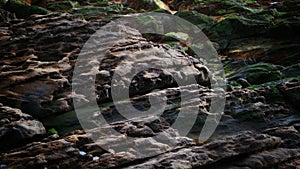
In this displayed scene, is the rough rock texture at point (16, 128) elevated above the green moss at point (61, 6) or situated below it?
below

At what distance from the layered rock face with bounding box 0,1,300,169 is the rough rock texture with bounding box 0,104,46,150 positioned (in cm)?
2

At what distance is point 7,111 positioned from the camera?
30.0ft

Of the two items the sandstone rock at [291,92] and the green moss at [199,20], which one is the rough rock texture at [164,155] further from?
the green moss at [199,20]

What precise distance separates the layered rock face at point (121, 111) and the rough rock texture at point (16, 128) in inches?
0.9

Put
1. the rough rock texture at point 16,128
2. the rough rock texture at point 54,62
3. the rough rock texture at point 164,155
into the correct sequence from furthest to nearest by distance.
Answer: the rough rock texture at point 54,62 < the rough rock texture at point 16,128 < the rough rock texture at point 164,155

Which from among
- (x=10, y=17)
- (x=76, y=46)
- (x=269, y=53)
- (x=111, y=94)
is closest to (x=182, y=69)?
(x=111, y=94)

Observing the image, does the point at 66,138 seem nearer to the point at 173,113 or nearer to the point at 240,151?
the point at 173,113

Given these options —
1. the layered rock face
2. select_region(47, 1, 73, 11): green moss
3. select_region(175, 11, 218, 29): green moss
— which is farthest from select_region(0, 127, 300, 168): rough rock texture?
select_region(47, 1, 73, 11): green moss

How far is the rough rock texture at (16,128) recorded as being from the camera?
338 inches

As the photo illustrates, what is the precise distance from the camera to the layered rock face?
8.35m

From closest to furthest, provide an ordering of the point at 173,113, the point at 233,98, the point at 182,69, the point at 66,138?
the point at 66,138, the point at 173,113, the point at 233,98, the point at 182,69

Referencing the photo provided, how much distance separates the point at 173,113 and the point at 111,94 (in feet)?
6.59

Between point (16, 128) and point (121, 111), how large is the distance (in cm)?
287

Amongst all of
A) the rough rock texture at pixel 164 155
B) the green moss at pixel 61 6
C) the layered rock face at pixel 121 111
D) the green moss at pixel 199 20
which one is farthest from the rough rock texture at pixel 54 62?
the green moss at pixel 61 6
